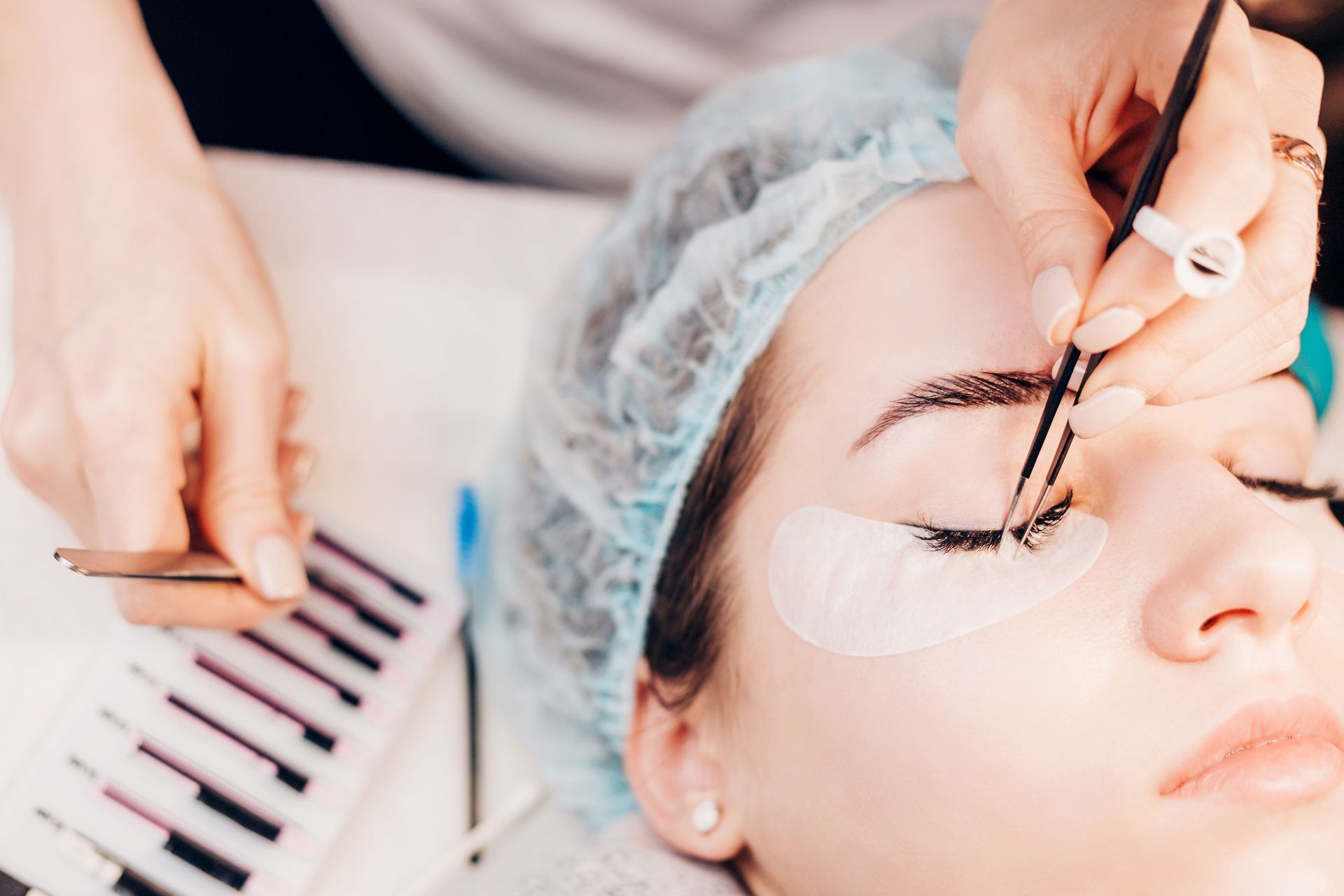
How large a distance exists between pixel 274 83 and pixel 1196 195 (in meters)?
1.50

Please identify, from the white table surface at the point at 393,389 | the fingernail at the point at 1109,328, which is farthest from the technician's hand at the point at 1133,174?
the white table surface at the point at 393,389

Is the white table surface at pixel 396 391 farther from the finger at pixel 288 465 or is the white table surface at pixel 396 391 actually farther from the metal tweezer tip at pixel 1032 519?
the metal tweezer tip at pixel 1032 519

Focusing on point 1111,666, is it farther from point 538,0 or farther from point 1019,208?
point 538,0

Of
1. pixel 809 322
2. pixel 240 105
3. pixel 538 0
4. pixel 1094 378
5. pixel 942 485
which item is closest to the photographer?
pixel 1094 378

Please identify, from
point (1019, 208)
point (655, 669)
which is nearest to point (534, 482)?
point (655, 669)

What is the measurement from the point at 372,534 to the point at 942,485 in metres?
0.88

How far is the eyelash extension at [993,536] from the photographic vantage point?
804mm

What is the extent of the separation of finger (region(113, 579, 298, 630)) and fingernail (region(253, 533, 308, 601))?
42mm

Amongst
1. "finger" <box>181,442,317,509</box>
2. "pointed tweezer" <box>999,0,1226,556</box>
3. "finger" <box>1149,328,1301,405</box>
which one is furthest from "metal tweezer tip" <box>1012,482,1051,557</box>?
"finger" <box>181,442,317,509</box>

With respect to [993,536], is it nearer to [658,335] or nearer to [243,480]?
[658,335]

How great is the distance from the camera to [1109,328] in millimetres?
643

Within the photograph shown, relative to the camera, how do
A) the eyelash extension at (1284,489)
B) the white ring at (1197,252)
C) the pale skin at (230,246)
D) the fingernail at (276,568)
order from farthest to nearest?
the fingernail at (276,568), the eyelash extension at (1284,489), the pale skin at (230,246), the white ring at (1197,252)

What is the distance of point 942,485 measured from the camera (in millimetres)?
813

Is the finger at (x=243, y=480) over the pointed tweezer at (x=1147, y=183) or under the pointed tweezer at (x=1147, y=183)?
under
